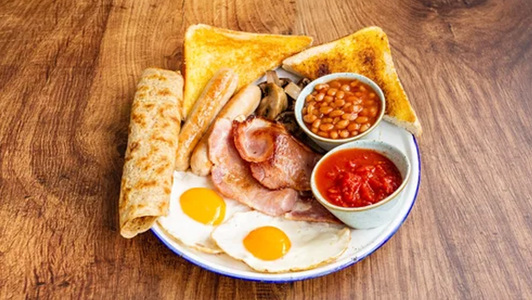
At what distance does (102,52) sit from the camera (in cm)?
354

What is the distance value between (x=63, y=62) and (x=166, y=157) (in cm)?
133

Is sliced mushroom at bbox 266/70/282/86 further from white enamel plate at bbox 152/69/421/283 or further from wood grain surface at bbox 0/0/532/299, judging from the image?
white enamel plate at bbox 152/69/421/283

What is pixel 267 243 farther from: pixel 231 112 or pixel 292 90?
pixel 292 90

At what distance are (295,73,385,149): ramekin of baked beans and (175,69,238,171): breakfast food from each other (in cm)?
38

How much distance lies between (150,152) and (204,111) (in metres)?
0.38

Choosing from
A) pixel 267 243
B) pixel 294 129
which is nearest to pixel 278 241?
pixel 267 243

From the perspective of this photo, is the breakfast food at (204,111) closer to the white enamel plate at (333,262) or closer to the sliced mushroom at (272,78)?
the sliced mushroom at (272,78)

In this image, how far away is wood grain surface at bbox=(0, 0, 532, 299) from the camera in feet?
7.82

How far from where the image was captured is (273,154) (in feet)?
8.64

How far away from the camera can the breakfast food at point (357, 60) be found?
3033mm

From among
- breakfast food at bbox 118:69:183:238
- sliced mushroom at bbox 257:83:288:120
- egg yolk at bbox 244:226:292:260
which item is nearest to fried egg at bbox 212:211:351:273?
egg yolk at bbox 244:226:292:260

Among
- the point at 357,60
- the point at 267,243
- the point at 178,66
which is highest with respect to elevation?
the point at 357,60

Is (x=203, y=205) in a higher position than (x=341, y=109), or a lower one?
lower

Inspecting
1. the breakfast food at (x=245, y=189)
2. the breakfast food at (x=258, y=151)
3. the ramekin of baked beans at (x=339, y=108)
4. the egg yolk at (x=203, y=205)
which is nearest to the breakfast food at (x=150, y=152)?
the breakfast food at (x=258, y=151)
